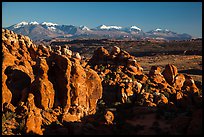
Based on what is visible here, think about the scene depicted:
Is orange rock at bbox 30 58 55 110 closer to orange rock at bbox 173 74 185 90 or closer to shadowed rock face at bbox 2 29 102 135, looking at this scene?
shadowed rock face at bbox 2 29 102 135

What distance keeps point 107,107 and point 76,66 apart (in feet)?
12.0

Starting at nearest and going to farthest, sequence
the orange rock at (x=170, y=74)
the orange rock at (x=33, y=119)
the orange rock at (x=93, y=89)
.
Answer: the orange rock at (x=33, y=119) < the orange rock at (x=93, y=89) < the orange rock at (x=170, y=74)

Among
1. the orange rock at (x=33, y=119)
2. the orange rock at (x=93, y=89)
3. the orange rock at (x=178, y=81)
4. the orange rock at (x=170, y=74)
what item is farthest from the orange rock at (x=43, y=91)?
the orange rock at (x=178, y=81)

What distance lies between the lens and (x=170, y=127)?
18.3m

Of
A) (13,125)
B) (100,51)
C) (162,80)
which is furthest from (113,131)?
(100,51)

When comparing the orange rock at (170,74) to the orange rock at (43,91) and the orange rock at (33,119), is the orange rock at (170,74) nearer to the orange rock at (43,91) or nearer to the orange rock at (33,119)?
the orange rock at (43,91)

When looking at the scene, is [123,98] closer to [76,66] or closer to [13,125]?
[76,66]

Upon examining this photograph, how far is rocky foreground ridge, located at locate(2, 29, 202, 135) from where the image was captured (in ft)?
58.4

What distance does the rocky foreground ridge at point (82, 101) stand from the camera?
701 inches

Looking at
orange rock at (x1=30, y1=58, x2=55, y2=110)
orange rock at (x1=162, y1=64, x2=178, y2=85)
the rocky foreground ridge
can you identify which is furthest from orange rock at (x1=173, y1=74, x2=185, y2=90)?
orange rock at (x1=30, y1=58, x2=55, y2=110)

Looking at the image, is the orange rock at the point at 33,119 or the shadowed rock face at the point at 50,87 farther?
the shadowed rock face at the point at 50,87

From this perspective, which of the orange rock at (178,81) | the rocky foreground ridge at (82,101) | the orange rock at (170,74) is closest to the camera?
the rocky foreground ridge at (82,101)

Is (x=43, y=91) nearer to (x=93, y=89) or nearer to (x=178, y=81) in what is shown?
(x=93, y=89)

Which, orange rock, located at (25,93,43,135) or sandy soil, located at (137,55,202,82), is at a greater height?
orange rock, located at (25,93,43,135)
